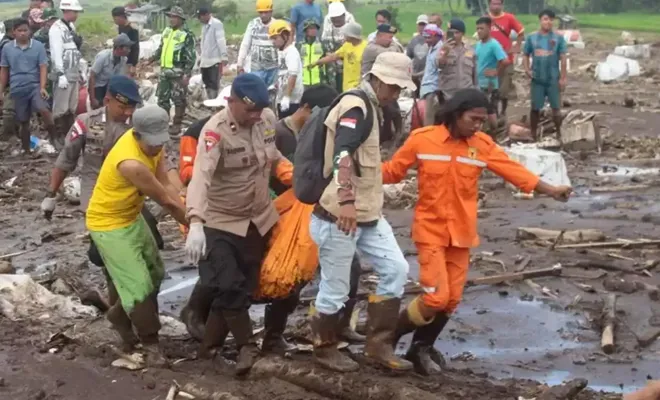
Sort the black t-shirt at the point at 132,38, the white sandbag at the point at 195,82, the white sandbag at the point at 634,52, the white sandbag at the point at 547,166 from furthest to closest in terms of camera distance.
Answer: the white sandbag at the point at 634,52, the white sandbag at the point at 195,82, the black t-shirt at the point at 132,38, the white sandbag at the point at 547,166

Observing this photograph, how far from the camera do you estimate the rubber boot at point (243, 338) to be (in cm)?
717

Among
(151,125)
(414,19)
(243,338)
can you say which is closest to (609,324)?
(243,338)

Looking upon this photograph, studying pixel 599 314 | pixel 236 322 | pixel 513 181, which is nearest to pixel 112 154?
pixel 236 322

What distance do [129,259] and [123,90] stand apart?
117 cm

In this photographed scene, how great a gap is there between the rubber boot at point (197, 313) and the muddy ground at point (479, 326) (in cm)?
14

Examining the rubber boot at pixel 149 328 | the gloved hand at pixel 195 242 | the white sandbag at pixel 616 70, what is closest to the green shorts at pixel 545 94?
the rubber boot at pixel 149 328

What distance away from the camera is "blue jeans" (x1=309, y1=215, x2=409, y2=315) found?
680 cm

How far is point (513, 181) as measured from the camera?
7.21 m

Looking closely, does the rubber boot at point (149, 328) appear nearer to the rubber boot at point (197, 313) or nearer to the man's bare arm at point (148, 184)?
the rubber boot at point (197, 313)

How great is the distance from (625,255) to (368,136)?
15.2ft

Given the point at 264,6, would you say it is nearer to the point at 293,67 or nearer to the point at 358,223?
the point at 293,67

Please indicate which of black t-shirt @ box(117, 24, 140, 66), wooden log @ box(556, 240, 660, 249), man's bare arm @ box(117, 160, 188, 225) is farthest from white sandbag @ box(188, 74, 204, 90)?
man's bare arm @ box(117, 160, 188, 225)

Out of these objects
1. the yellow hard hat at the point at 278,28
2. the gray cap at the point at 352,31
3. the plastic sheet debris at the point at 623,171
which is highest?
the yellow hard hat at the point at 278,28

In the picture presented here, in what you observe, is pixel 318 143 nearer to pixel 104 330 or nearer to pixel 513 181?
pixel 513 181
